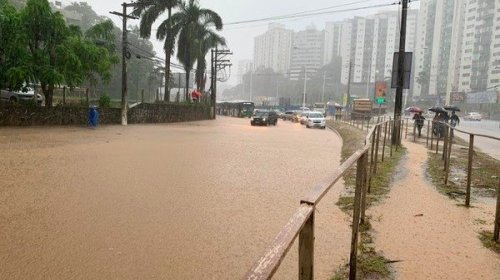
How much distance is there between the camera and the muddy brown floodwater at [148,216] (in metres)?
4.41

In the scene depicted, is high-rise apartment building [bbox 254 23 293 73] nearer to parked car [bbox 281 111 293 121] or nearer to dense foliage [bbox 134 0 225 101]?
parked car [bbox 281 111 293 121]

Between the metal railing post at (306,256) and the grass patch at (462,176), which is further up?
the metal railing post at (306,256)

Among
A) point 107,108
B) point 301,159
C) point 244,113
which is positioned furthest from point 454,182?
point 244,113

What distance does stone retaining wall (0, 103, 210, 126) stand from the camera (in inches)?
797

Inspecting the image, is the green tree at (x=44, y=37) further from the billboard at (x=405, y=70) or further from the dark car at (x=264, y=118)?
the dark car at (x=264, y=118)

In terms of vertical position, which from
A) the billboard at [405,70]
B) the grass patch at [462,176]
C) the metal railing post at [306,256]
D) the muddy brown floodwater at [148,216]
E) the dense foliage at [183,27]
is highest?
the dense foliage at [183,27]

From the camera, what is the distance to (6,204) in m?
6.49

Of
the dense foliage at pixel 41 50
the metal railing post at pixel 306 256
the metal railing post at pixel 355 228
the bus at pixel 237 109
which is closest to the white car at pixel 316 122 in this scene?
the dense foliage at pixel 41 50

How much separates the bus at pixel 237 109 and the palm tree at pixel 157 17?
81.2ft

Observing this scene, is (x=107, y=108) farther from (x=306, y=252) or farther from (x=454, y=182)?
(x=306, y=252)

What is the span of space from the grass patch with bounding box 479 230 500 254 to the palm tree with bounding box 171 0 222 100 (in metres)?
34.1

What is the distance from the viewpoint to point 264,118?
3781cm

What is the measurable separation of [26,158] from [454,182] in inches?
396

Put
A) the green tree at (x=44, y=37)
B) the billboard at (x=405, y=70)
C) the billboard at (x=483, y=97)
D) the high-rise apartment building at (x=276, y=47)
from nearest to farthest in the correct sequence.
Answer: the billboard at (x=405, y=70)
the green tree at (x=44, y=37)
the billboard at (x=483, y=97)
the high-rise apartment building at (x=276, y=47)
